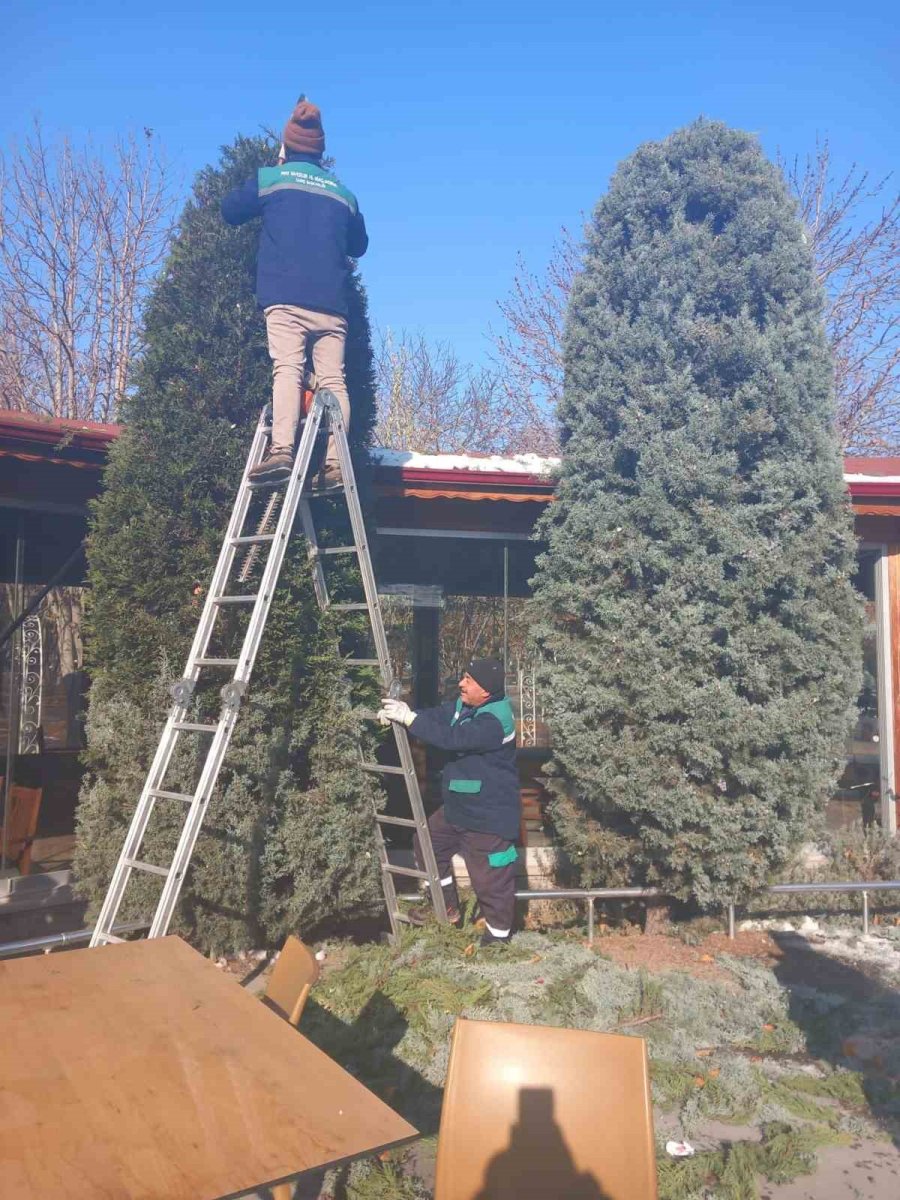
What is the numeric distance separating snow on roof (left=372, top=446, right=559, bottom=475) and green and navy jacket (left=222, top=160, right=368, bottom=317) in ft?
4.49

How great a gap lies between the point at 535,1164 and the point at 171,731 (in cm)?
247

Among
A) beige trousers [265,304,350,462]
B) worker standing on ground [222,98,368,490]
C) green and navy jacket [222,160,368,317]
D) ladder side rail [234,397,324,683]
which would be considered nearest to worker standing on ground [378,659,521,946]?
ladder side rail [234,397,324,683]

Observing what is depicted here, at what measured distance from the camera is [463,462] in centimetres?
639

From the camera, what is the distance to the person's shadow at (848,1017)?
3.86 metres

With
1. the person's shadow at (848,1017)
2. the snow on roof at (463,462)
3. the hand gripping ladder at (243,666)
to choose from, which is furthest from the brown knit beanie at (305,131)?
the person's shadow at (848,1017)

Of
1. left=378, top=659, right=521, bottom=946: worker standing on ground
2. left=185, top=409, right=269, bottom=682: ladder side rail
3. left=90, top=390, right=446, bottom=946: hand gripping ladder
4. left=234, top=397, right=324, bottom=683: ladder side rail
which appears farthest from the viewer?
left=378, top=659, right=521, bottom=946: worker standing on ground

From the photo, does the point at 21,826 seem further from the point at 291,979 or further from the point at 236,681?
the point at 291,979

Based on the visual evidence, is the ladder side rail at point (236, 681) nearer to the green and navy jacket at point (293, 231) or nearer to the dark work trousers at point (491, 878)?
the green and navy jacket at point (293, 231)

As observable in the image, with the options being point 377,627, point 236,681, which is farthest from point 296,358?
point 236,681

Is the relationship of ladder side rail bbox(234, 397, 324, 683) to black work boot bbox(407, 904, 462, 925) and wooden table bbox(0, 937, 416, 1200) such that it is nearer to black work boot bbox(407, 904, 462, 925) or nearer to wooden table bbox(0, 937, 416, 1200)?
wooden table bbox(0, 937, 416, 1200)

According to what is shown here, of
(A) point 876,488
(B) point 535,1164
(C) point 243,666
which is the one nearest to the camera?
(B) point 535,1164

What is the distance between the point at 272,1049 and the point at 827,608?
402cm

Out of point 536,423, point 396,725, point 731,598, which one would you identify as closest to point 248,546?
point 396,725

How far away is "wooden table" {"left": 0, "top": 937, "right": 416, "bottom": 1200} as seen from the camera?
1.88 m
